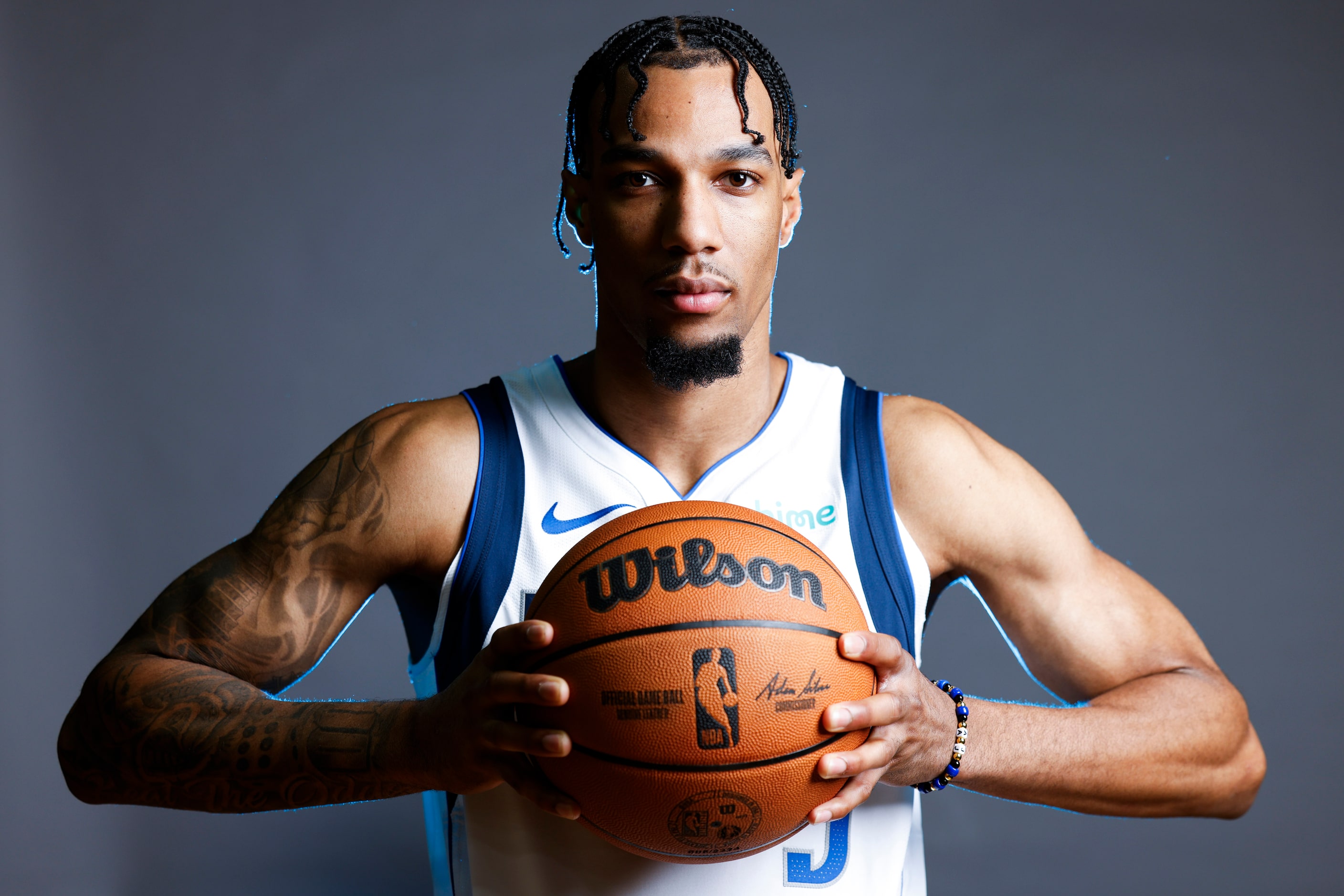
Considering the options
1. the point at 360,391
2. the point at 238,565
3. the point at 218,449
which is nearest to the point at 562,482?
the point at 238,565

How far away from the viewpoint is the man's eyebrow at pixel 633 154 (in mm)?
1735

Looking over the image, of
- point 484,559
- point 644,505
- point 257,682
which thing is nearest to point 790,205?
point 644,505

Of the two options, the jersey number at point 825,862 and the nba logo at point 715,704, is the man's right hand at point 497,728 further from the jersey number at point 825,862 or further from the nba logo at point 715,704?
the jersey number at point 825,862

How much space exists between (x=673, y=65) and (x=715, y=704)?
43.4 inches

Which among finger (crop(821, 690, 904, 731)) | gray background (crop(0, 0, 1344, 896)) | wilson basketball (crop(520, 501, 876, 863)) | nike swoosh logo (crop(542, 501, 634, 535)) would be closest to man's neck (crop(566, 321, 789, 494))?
nike swoosh logo (crop(542, 501, 634, 535))

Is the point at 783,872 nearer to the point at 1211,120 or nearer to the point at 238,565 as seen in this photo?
the point at 238,565

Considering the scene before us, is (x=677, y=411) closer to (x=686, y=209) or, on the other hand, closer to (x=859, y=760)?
(x=686, y=209)

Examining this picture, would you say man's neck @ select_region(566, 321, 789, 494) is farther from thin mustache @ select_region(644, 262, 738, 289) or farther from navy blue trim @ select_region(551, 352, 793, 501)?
thin mustache @ select_region(644, 262, 738, 289)

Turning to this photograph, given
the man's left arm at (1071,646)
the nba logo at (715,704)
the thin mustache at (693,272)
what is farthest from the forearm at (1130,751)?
the thin mustache at (693,272)

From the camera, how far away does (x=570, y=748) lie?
4.16ft

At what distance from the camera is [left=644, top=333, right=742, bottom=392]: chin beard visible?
5.75 feet

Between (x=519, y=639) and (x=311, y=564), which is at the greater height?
(x=311, y=564)

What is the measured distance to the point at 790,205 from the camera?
203 centimetres

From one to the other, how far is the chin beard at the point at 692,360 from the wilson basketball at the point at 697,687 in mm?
463
